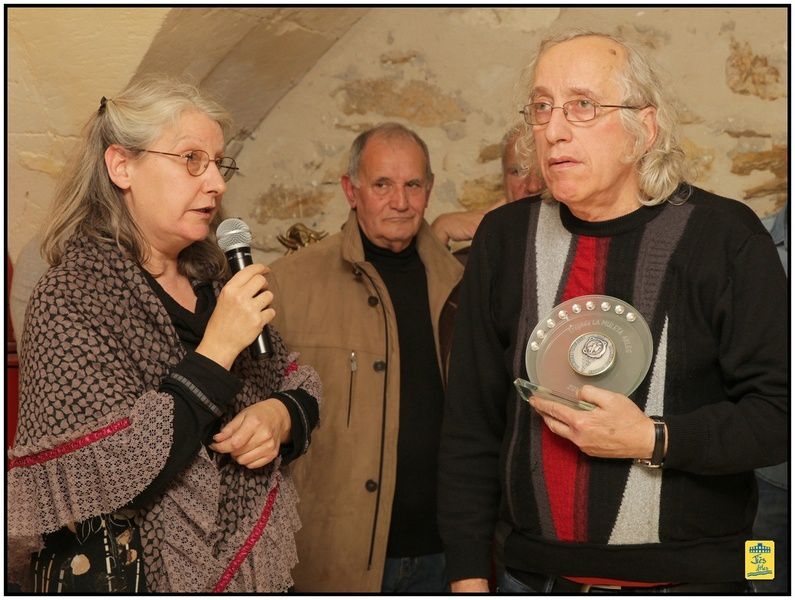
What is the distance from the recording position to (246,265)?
1968mm

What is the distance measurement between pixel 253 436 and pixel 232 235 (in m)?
0.41

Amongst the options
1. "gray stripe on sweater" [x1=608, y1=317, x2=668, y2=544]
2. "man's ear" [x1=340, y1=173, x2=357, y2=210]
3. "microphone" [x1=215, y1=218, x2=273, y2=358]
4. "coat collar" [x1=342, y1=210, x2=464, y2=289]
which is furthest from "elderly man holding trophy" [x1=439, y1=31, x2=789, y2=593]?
"man's ear" [x1=340, y1=173, x2=357, y2=210]

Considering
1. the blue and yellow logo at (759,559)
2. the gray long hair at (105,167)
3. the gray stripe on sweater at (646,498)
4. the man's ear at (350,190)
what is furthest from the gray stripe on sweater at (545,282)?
the man's ear at (350,190)

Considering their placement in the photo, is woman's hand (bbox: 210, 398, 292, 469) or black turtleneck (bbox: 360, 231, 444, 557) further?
black turtleneck (bbox: 360, 231, 444, 557)

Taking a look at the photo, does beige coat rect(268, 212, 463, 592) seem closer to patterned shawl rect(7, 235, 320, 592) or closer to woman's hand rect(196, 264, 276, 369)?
patterned shawl rect(7, 235, 320, 592)

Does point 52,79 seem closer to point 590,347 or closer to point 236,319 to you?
point 236,319

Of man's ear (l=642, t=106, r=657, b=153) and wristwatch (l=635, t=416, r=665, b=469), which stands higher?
man's ear (l=642, t=106, r=657, b=153)

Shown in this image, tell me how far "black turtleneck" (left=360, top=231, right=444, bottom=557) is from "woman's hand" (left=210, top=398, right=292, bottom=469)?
0.76 metres

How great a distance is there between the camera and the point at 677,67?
132 inches

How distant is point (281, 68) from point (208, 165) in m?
1.77

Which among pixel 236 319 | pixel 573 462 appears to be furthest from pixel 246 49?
pixel 573 462

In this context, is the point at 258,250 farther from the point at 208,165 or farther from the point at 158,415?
the point at 158,415

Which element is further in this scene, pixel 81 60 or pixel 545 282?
pixel 81 60

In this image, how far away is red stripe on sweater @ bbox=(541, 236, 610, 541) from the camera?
173 centimetres
